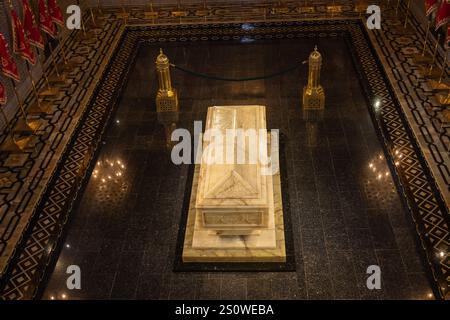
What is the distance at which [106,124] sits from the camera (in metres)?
6.79

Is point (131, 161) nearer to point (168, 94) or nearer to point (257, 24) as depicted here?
point (168, 94)

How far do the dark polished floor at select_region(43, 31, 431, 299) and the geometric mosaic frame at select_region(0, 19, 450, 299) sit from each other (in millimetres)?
133

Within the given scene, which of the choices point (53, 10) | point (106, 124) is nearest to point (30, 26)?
point (53, 10)

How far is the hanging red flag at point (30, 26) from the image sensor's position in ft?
22.4

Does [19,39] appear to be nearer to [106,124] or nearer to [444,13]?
[106,124]

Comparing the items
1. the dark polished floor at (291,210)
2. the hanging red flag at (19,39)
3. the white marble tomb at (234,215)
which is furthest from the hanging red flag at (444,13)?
the hanging red flag at (19,39)

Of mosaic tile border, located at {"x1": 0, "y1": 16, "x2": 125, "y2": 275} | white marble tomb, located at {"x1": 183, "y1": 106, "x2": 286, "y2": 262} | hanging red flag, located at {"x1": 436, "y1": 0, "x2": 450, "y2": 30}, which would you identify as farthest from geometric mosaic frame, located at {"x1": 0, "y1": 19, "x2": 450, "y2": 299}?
white marble tomb, located at {"x1": 183, "y1": 106, "x2": 286, "y2": 262}

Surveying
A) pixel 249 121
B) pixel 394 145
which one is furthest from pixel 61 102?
pixel 394 145

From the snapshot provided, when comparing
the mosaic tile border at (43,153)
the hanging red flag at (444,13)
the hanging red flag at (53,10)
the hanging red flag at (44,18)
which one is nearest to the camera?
the mosaic tile border at (43,153)

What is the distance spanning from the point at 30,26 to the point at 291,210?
4.67 m

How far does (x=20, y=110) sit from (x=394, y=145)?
17.7ft

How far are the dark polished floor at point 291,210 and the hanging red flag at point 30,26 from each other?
59.6 inches

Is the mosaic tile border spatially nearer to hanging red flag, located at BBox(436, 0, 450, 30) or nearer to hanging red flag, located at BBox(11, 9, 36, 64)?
hanging red flag, located at BBox(11, 9, 36, 64)

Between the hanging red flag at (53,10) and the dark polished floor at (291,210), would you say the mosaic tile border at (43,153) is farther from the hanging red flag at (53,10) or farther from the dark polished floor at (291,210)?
the hanging red flag at (53,10)
